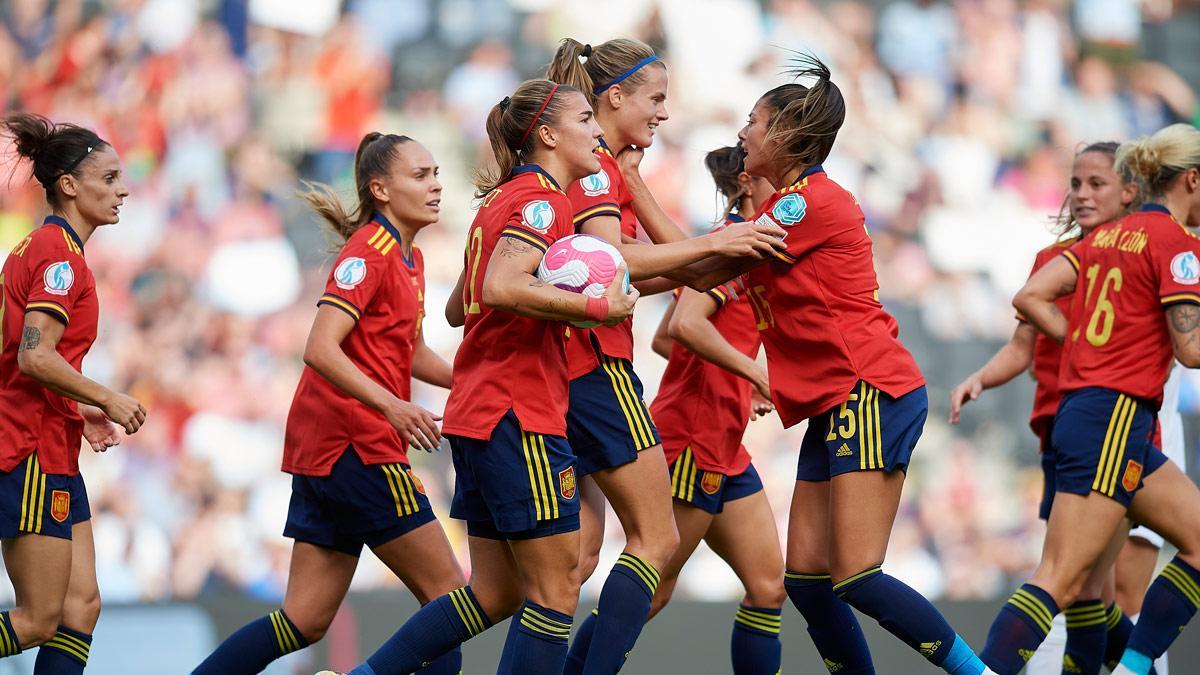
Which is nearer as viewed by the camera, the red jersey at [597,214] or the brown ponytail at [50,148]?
the red jersey at [597,214]

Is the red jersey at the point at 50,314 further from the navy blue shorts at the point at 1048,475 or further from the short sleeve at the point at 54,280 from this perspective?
the navy blue shorts at the point at 1048,475

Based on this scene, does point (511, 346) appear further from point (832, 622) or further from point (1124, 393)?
point (1124, 393)

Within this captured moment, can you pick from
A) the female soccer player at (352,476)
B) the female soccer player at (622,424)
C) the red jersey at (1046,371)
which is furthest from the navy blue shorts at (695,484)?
the red jersey at (1046,371)

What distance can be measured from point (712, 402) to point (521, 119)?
1.55m

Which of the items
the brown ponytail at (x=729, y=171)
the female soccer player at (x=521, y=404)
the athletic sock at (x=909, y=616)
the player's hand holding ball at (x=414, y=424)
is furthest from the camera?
the brown ponytail at (x=729, y=171)

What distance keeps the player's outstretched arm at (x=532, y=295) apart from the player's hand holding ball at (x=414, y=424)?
64 centimetres

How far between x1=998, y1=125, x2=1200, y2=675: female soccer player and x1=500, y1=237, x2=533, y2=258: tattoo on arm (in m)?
2.22

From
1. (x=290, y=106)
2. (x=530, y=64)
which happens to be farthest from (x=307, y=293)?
(x=530, y=64)

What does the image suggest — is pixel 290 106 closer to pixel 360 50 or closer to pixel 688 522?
pixel 360 50

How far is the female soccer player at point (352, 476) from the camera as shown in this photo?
484 cm

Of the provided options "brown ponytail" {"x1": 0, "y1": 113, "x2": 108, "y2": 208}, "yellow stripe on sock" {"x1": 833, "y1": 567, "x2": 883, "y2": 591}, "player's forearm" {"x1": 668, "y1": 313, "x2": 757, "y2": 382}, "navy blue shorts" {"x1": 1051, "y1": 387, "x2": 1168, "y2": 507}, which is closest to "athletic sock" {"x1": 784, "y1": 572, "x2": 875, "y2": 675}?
"yellow stripe on sock" {"x1": 833, "y1": 567, "x2": 883, "y2": 591}

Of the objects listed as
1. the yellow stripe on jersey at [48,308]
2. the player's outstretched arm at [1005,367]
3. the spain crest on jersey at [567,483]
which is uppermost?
the yellow stripe on jersey at [48,308]

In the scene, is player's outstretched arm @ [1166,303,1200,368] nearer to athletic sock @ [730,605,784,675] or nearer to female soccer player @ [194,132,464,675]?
athletic sock @ [730,605,784,675]

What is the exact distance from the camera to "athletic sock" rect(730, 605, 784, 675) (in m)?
5.35
